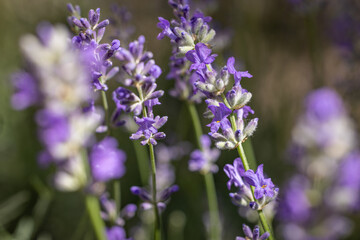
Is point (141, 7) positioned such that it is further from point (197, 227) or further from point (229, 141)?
point (229, 141)

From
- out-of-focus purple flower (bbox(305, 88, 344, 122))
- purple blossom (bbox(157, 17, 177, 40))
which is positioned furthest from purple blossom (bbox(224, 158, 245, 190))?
out-of-focus purple flower (bbox(305, 88, 344, 122))

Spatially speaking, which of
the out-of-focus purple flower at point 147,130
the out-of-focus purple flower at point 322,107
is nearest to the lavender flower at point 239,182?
the out-of-focus purple flower at point 147,130

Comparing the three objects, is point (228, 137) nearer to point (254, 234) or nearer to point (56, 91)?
point (254, 234)

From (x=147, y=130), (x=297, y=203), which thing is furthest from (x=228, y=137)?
(x=297, y=203)

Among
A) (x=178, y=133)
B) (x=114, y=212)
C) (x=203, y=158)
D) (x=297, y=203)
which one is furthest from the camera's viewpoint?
(x=178, y=133)

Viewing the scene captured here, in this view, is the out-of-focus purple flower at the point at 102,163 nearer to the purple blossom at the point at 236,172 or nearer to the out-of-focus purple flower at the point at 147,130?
the out-of-focus purple flower at the point at 147,130

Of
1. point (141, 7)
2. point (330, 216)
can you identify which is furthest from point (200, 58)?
point (141, 7)

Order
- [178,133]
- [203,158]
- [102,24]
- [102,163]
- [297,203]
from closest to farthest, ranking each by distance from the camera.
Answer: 1. [102,163]
2. [102,24]
3. [203,158]
4. [297,203]
5. [178,133]

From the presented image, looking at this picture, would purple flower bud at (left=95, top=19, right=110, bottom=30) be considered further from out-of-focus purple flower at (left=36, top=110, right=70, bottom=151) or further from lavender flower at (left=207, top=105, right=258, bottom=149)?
out-of-focus purple flower at (left=36, top=110, right=70, bottom=151)

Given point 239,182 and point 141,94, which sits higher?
point 141,94
